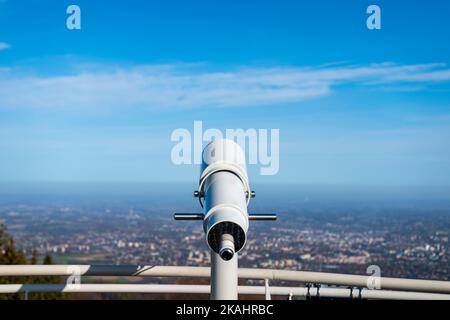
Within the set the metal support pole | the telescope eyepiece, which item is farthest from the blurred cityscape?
the telescope eyepiece

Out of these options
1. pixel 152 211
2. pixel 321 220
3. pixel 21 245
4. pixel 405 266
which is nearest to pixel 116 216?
pixel 152 211

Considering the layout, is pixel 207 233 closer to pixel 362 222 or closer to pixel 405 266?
pixel 405 266

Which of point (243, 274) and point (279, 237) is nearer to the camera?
point (243, 274)

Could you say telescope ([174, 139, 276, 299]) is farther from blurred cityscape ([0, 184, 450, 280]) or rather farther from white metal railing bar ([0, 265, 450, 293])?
blurred cityscape ([0, 184, 450, 280])

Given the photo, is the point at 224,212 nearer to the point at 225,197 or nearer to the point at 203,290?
the point at 225,197

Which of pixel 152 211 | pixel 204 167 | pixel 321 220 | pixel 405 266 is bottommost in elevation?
pixel 204 167

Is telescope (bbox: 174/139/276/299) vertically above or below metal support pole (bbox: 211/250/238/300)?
above

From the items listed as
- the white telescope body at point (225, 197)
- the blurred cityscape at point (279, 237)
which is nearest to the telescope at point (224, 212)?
the white telescope body at point (225, 197)

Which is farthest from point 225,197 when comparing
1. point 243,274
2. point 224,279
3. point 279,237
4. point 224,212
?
point 279,237
